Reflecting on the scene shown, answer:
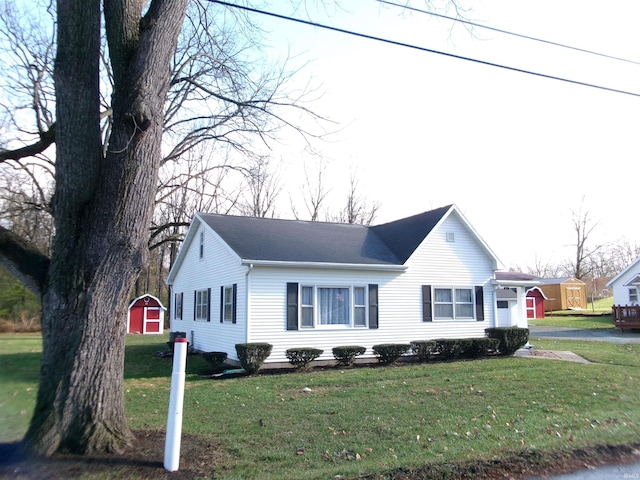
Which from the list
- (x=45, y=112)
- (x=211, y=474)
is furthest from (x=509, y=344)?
(x=45, y=112)

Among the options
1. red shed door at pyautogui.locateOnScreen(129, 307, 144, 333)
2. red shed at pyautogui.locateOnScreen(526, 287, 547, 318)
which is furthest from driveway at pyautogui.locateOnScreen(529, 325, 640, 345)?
red shed door at pyautogui.locateOnScreen(129, 307, 144, 333)

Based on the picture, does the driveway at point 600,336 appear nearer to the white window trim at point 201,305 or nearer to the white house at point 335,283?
the white house at point 335,283

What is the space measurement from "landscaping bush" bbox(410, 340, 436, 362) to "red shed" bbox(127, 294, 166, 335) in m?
21.1

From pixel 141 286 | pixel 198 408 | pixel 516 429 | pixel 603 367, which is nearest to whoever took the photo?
pixel 516 429

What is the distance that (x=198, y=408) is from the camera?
9.39 metres

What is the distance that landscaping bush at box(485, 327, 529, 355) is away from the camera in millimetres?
17953

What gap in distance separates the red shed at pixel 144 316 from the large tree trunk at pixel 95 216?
92.3 ft

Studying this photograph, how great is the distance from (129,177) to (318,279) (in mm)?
10769

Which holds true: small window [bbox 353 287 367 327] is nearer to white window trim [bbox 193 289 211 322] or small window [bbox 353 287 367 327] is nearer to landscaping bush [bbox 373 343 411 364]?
landscaping bush [bbox 373 343 411 364]

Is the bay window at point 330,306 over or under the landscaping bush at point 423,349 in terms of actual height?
over

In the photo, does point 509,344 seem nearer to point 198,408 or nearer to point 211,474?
point 198,408

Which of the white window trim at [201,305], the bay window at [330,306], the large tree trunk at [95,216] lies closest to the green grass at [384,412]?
the large tree trunk at [95,216]

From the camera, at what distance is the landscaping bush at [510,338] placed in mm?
17953

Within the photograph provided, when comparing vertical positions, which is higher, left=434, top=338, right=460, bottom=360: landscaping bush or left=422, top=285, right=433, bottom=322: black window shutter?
left=422, top=285, right=433, bottom=322: black window shutter
